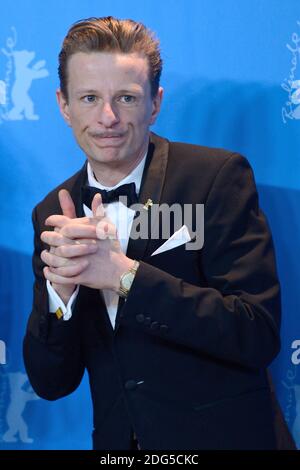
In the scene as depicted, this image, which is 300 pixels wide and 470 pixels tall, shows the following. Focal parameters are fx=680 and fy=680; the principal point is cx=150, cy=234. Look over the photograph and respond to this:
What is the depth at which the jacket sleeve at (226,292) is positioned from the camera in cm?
160

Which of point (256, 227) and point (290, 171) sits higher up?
point (290, 171)

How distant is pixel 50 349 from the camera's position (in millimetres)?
1808

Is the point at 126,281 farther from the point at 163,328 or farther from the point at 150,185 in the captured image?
the point at 150,185

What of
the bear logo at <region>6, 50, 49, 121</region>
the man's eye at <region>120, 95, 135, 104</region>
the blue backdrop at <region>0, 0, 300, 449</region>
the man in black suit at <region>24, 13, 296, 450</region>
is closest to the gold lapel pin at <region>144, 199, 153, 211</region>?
the man in black suit at <region>24, 13, 296, 450</region>

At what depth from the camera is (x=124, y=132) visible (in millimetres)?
1765

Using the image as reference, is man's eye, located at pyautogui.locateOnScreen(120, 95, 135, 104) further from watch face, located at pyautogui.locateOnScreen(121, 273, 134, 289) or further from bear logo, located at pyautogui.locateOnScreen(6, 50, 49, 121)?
bear logo, located at pyautogui.locateOnScreen(6, 50, 49, 121)

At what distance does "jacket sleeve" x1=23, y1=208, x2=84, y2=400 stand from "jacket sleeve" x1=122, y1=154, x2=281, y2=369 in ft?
0.78

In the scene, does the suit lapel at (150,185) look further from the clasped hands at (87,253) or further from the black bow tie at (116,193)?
the clasped hands at (87,253)

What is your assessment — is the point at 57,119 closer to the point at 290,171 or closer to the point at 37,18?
the point at 37,18

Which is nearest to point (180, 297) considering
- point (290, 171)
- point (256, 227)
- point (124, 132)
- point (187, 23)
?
point (256, 227)

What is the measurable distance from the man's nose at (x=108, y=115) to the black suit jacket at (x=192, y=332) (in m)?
0.18

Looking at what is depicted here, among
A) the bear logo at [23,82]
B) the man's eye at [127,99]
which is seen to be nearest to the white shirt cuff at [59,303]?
the man's eye at [127,99]

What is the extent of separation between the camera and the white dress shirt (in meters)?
1.73
